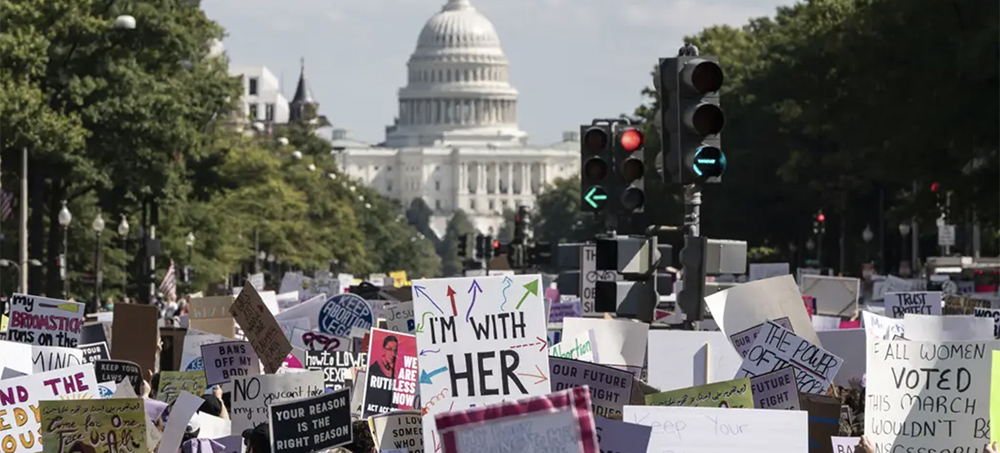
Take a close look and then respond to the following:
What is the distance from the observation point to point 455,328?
9953 millimetres

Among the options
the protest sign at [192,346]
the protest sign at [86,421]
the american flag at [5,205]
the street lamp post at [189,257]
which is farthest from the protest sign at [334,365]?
the street lamp post at [189,257]

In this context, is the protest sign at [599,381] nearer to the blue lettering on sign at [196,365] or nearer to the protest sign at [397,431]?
the protest sign at [397,431]

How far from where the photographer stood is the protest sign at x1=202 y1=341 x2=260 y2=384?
15.1 metres

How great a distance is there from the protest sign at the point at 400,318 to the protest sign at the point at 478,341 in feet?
22.9

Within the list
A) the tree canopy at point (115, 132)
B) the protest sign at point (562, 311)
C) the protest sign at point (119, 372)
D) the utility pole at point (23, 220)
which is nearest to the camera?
the protest sign at point (119, 372)

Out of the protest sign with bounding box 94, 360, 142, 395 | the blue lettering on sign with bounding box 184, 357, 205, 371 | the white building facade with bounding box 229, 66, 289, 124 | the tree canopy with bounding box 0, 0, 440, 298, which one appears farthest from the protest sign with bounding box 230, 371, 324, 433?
the white building facade with bounding box 229, 66, 289, 124

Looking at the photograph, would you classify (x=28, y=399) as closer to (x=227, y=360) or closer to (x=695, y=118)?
(x=227, y=360)

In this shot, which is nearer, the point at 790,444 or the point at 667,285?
the point at 790,444

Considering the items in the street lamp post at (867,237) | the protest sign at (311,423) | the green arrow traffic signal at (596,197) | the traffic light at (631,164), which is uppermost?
the street lamp post at (867,237)

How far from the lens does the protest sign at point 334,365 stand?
51.0 feet

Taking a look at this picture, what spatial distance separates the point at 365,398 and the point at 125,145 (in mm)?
35472

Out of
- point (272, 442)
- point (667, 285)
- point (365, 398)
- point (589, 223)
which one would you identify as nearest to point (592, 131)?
point (667, 285)

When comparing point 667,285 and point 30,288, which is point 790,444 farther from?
point 30,288

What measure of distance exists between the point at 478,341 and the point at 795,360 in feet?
11.6
